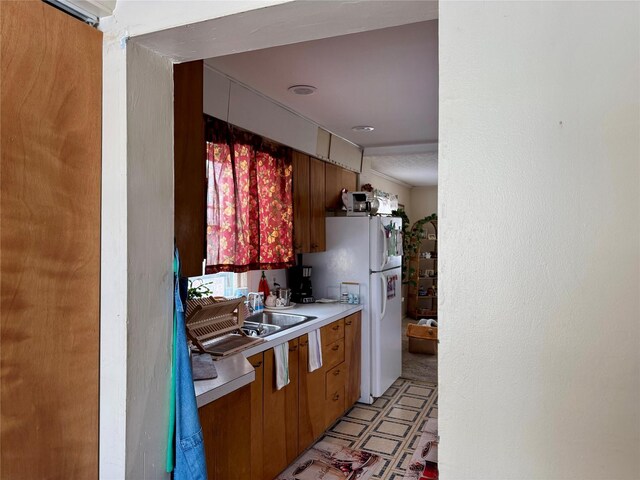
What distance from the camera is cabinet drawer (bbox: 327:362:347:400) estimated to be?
3.49 m

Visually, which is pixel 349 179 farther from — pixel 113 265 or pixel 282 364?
pixel 113 265

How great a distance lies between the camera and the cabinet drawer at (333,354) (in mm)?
3404

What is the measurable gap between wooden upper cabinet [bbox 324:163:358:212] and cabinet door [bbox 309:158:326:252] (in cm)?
10

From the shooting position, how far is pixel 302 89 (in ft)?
9.57

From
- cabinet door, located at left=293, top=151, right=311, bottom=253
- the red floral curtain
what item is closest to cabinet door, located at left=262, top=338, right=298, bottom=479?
the red floral curtain

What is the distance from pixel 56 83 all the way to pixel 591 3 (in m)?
0.95

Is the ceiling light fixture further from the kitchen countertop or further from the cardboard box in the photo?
the cardboard box

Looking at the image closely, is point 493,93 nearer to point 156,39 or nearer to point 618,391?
point 618,391

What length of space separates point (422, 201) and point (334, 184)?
4378mm

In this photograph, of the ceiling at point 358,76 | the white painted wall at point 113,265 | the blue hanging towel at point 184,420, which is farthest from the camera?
the ceiling at point 358,76

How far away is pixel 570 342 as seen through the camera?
25.4 inches

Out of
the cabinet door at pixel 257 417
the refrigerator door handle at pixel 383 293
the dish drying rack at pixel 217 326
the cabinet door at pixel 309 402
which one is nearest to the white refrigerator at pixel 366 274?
the refrigerator door handle at pixel 383 293

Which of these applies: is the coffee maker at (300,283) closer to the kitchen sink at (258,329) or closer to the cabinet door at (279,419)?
the kitchen sink at (258,329)

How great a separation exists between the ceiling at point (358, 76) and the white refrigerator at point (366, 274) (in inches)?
35.9
